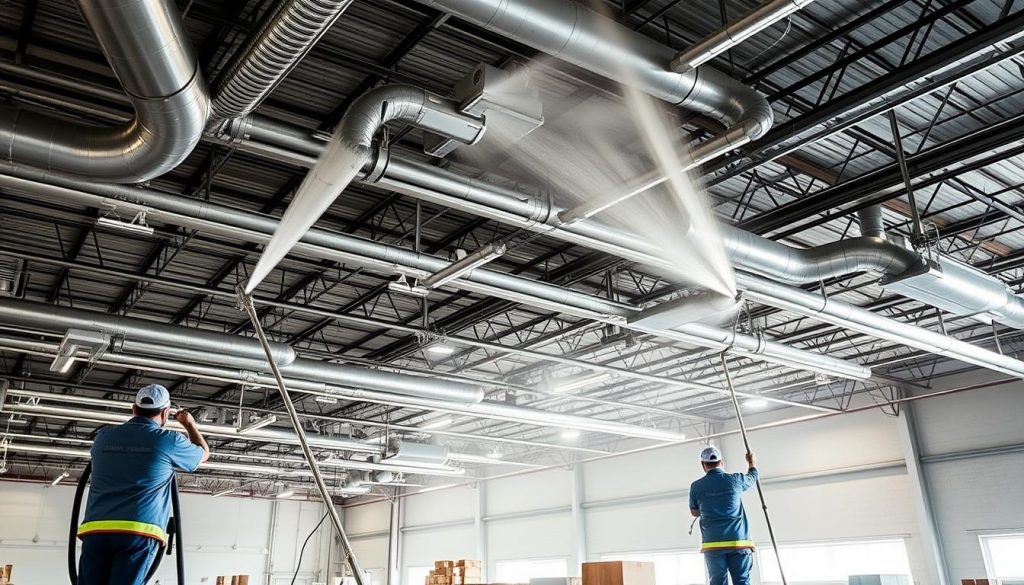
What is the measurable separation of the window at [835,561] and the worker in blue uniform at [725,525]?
11972 mm

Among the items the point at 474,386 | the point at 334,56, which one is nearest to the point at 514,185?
the point at 334,56

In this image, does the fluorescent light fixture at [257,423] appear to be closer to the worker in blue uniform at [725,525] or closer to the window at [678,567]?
the window at [678,567]

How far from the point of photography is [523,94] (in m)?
6.81

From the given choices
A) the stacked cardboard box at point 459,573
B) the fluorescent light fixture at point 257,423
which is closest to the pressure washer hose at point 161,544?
the fluorescent light fixture at point 257,423

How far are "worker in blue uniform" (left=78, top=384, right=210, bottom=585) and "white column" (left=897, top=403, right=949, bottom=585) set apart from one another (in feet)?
55.6

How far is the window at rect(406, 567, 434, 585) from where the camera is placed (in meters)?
29.3

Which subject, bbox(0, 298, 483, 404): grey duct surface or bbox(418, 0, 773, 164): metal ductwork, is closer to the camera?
bbox(418, 0, 773, 164): metal ductwork

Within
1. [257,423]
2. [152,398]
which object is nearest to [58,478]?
[257,423]

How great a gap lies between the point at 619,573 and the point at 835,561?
13682 millimetres

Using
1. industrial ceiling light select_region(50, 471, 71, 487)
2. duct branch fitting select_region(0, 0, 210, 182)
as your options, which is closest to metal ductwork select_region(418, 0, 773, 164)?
duct branch fitting select_region(0, 0, 210, 182)

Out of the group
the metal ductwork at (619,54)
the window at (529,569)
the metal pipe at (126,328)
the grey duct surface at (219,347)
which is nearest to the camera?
the metal ductwork at (619,54)

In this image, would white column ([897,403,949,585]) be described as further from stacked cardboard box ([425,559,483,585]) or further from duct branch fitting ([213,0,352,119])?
duct branch fitting ([213,0,352,119])

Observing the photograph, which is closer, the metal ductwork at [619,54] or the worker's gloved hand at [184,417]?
the worker's gloved hand at [184,417]

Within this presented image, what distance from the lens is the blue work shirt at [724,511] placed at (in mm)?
6898
